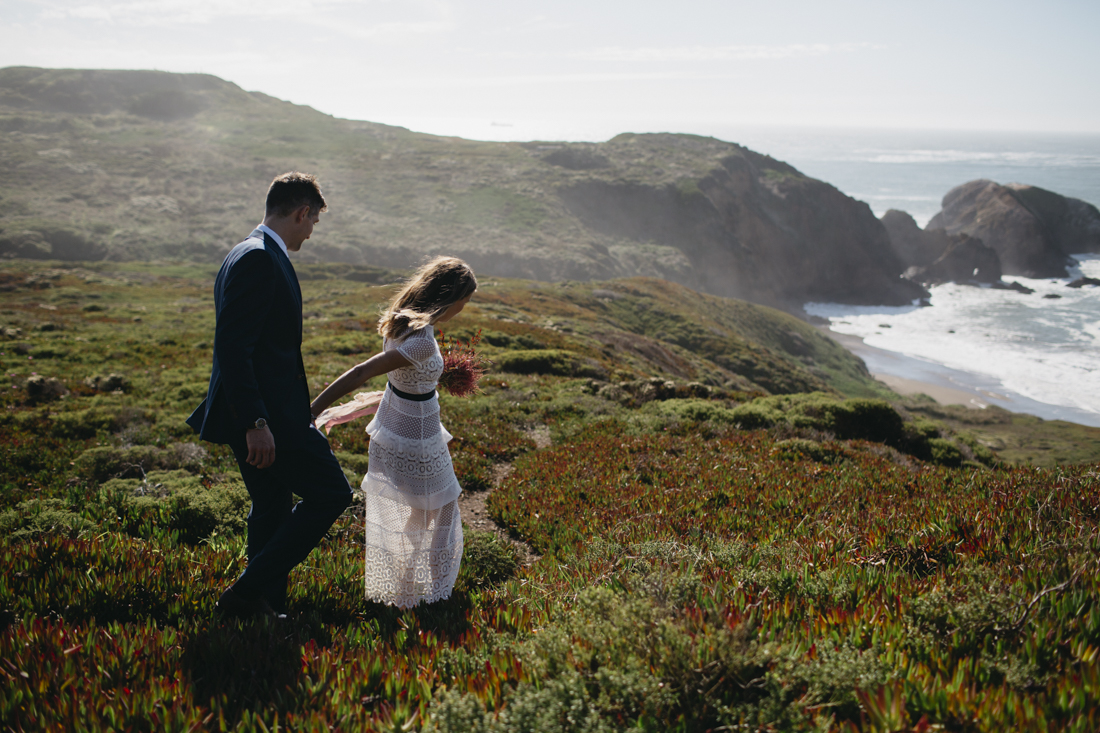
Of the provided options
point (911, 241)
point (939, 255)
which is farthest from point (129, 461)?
point (911, 241)

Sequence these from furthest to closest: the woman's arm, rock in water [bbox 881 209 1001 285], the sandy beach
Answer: rock in water [bbox 881 209 1001 285]
the sandy beach
the woman's arm

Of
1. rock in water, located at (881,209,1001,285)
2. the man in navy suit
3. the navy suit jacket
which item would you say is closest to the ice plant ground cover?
the man in navy suit

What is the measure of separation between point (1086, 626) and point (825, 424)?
10.6m

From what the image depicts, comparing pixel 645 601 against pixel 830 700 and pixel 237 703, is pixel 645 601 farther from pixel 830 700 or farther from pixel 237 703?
pixel 237 703

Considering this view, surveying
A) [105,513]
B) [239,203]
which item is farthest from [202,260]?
[105,513]

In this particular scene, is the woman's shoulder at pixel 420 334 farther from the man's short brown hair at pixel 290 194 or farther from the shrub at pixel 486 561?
the shrub at pixel 486 561

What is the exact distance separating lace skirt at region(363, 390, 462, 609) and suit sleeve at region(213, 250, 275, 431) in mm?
943

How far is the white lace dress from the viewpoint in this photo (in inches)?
151

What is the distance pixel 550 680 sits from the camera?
2.50 m

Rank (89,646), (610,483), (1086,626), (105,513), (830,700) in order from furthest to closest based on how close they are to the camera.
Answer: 1. (610,483)
2. (105,513)
3. (89,646)
4. (1086,626)
5. (830,700)

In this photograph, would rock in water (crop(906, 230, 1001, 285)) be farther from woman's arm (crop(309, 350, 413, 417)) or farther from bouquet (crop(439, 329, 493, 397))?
woman's arm (crop(309, 350, 413, 417))

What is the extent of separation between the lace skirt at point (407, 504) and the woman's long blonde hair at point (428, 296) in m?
0.53

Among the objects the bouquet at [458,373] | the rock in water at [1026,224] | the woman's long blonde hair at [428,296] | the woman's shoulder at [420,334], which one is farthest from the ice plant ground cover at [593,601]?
the rock in water at [1026,224]

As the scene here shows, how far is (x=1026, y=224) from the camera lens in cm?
10356
